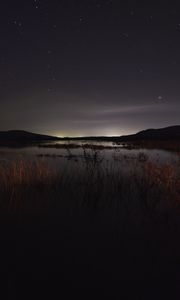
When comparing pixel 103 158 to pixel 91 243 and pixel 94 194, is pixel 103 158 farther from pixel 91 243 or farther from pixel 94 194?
pixel 91 243

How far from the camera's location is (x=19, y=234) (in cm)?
495

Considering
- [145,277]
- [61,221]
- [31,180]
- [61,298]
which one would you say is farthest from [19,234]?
[31,180]

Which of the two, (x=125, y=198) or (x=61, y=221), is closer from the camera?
(x=61, y=221)

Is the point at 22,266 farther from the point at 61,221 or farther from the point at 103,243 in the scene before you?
the point at 61,221

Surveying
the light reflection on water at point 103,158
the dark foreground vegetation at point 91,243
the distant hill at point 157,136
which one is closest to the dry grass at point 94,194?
the dark foreground vegetation at point 91,243

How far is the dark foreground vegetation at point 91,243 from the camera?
11.1ft

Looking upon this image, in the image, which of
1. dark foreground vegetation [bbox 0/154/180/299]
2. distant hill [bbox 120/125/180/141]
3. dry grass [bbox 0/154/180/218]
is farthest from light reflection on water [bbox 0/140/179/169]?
distant hill [bbox 120/125/180/141]

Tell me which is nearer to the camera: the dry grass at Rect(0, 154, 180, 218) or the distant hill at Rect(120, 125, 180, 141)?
the dry grass at Rect(0, 154, 180, 218)

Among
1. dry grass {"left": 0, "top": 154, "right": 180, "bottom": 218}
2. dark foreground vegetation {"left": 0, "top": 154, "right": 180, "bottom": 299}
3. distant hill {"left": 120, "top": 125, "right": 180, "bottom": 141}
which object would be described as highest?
distant hill {"left": 120, "top": 125, "right": 180, "bottom": 141}

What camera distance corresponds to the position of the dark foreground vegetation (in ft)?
11.1

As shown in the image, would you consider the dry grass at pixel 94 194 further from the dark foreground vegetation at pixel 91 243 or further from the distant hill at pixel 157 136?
the distant hill at pixel 157 136

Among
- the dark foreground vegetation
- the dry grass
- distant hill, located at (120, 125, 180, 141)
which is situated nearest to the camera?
the dark foreground vegetation

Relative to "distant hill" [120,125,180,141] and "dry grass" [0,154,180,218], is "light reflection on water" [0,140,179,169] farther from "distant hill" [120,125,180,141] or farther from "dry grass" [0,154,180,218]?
"distant hill" [120,125,180,141]

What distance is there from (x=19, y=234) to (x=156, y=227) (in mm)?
3008
